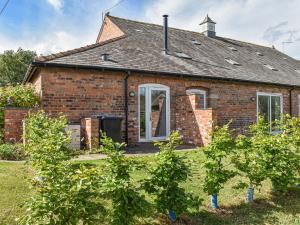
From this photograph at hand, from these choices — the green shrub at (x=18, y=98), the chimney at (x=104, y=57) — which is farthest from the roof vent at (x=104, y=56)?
the green shrub at (x=18, y=98)

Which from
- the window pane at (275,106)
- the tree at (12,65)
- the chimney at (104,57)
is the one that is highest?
the tree at (12,65)

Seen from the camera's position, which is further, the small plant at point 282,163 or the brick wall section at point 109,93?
the brick wall section at point 109,93

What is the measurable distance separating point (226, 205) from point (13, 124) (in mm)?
6983

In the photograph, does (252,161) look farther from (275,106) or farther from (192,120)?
(275,106)

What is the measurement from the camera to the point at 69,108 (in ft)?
34.0

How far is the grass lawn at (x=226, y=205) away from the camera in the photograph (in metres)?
4.68

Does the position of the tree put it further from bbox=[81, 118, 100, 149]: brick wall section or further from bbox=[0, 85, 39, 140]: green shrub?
bbox=[81, 118, 100, 149]: brick wall section

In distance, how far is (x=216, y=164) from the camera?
502cm

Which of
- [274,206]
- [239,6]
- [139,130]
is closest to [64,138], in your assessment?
[274,206]

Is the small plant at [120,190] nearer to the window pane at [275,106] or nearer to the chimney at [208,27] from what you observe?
the window pane at [275,106]

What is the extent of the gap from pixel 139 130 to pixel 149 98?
1.33 m

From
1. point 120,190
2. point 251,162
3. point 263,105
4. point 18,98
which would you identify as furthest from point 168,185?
point 263,105

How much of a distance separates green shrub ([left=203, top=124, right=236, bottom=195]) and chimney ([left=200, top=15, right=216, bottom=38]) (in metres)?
18.7

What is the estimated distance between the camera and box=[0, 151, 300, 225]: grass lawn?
4680 millimetres
